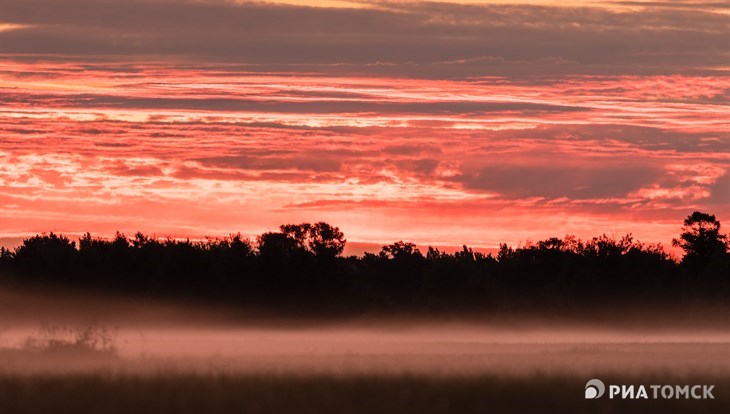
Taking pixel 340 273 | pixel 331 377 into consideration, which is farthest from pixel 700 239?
pixel 331 377

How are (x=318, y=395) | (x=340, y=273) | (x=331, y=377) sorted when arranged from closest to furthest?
1. (x=318, y=395)
2. (x=331, y=377)
3. (x=340, y=273)

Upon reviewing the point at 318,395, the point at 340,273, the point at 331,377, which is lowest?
the point at 318,395

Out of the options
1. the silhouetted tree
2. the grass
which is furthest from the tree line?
the grass

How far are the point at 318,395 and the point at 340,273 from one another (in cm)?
8188

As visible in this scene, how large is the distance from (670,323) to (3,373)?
83.2 metres

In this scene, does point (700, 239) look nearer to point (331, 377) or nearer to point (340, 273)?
point (340, 273)

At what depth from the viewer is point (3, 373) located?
159 feet

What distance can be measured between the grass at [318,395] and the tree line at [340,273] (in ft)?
232

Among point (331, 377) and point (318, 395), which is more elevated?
point (331, 377)

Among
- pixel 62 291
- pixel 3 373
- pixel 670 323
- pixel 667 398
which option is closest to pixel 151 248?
pixel 62 291

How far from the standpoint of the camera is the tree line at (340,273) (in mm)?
118750


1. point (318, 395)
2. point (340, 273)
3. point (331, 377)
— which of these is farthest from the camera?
point (340, 273)

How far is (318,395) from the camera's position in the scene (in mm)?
42312

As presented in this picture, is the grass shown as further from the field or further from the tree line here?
the tree line
